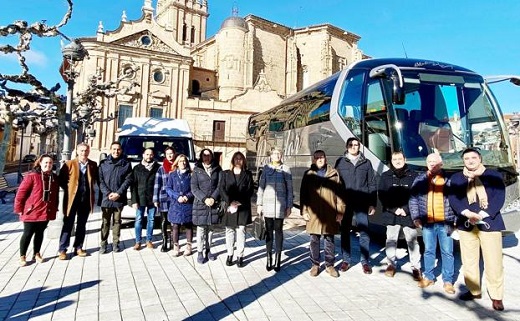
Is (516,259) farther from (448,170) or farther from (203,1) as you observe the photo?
Result: (203,1)

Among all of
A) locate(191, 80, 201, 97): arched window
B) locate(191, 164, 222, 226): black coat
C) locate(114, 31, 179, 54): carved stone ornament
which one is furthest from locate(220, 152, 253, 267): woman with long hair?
locate(191, 80, 201, 97): arched window

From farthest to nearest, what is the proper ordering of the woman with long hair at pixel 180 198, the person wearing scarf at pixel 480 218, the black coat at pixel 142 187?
the black coat at pixel 142 187, the woman with long hair at pixel 180 198, the person wearing scarf at pixel 480 218

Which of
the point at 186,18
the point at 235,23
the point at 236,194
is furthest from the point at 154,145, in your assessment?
the point at 186,18

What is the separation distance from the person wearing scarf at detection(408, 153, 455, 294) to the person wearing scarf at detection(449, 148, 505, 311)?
291 millimetres

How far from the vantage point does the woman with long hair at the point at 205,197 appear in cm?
566

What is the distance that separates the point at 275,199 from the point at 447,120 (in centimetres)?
405

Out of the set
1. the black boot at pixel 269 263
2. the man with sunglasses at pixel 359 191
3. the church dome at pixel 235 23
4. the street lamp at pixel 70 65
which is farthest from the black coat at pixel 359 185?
the church dome at pixel 235 23

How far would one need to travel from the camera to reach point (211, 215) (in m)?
5.66

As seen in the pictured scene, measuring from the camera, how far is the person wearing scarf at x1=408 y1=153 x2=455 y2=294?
464 cm

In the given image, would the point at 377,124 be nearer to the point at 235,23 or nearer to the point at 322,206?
the point at 322,206

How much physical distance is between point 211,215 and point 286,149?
5917mm

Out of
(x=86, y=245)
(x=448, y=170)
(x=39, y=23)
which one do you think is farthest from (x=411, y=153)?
(x=39, y=23)

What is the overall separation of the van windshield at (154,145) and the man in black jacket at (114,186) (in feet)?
10.9

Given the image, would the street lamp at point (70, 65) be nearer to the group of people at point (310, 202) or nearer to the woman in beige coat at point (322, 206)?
the group of people at point (310, 202)
